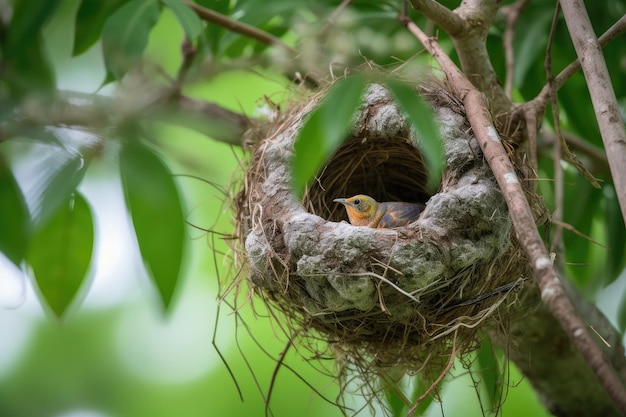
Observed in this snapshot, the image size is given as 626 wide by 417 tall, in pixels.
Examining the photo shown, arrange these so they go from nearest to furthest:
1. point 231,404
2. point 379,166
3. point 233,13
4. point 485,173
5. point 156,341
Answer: point 485,173 < point 233,13 < point 379,166 < point 231,404 < point 156,341

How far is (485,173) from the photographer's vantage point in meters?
2.93

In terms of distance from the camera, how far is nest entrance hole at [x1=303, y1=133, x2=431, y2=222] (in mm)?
3766

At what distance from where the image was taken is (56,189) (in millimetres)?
1862

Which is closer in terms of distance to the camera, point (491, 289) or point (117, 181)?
point (117, 181)

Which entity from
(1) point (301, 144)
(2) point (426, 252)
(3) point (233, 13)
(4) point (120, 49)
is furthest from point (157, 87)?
(3) point (233, 13)

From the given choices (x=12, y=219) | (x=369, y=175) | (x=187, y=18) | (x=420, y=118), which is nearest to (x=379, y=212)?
(x=369, y=175)

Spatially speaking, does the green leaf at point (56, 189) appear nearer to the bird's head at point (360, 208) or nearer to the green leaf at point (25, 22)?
the green leaf at point (25, 22)

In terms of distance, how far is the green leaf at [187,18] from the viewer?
109 inches

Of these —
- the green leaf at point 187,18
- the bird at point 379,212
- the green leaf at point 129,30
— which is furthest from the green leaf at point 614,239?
the green leaf at point 129,30

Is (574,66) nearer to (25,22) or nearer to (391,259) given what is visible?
(391,259)

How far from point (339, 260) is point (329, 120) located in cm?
118

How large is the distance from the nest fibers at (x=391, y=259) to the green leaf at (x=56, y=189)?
3.80 ft

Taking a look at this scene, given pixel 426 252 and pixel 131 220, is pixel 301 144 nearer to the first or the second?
pixel 131 220

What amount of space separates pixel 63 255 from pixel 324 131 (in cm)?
148
